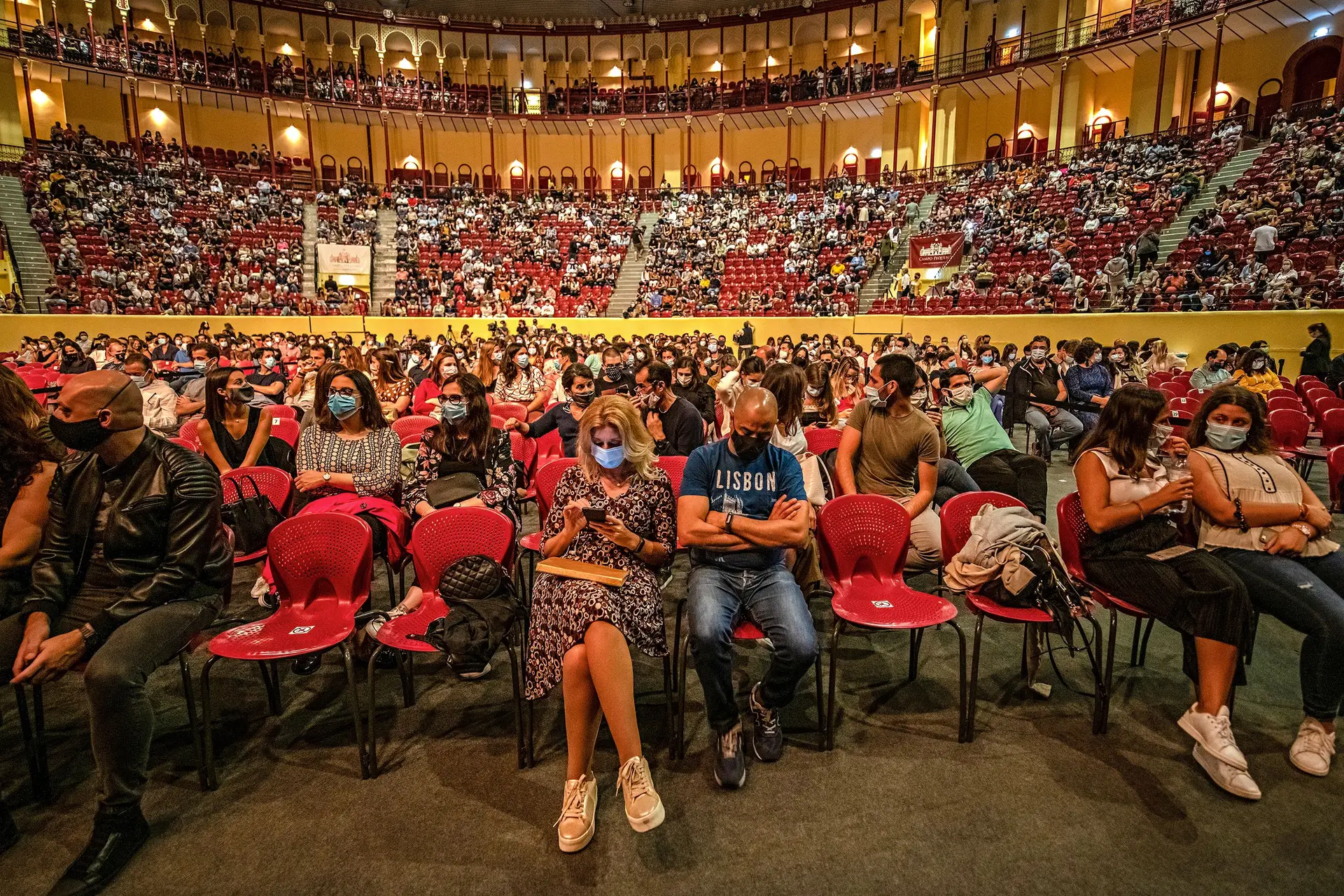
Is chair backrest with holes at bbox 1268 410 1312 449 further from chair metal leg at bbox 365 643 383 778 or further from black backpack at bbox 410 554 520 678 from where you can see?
chair metal leg at bbox 365 643 383 778

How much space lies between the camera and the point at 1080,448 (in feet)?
11.7

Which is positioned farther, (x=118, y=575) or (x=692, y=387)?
(x=692, y=387)

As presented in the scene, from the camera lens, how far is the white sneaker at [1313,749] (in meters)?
2.95

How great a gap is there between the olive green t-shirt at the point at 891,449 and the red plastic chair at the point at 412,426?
140 inches

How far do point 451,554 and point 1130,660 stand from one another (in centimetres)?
366

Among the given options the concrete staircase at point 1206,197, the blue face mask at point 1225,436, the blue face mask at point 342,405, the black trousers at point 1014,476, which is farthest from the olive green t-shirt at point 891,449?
the concrete staircase at point 1206,197

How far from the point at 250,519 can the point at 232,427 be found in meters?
1.38

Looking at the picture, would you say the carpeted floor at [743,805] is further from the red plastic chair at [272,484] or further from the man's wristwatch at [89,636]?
the red plastic chair at [272,484]

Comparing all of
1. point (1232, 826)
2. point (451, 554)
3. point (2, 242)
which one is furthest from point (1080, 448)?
point (2, 242)

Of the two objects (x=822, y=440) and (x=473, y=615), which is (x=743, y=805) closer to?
(x=473, y=615)

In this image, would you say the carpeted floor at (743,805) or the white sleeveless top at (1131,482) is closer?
the carpeted floor at (743,805)

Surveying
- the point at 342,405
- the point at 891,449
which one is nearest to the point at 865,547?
the point at 891,449

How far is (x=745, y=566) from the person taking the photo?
3295mm

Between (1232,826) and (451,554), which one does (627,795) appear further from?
(1232,826)
